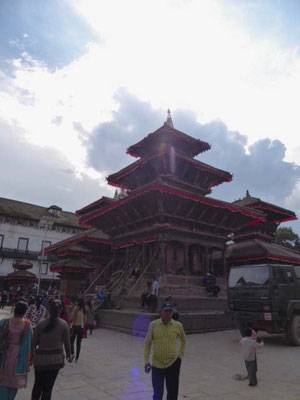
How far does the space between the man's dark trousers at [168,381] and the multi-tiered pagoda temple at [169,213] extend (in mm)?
12080

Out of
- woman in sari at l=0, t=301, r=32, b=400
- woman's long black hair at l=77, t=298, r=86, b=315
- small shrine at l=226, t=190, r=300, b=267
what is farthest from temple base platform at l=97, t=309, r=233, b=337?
small shrine at l=226, t=190, r=300, b=267

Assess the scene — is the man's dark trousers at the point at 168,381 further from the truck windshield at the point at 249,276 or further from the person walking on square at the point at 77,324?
the truck windshield at the point at 249,276

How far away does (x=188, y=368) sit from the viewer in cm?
769

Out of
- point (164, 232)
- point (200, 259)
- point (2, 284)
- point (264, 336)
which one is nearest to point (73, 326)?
point (264, 336)

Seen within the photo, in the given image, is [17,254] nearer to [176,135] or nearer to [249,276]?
[176,135]

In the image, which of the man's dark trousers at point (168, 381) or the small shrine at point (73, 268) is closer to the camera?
the man's dark trousers at point (168, 381)

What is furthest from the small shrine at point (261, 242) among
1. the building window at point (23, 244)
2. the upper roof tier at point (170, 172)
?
the building window at point (23, 244)

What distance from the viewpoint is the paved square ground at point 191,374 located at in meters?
5.71

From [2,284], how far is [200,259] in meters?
33.4

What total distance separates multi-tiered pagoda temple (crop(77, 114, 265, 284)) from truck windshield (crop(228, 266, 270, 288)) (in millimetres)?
5566

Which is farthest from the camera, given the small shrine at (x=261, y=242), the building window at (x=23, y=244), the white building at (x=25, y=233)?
the building window at (x=23, y=244)

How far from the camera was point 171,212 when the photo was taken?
60.1 ft

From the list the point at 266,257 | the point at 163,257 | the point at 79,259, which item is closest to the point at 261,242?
the point at 266,257

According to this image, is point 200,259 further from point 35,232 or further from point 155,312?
point 35,232
